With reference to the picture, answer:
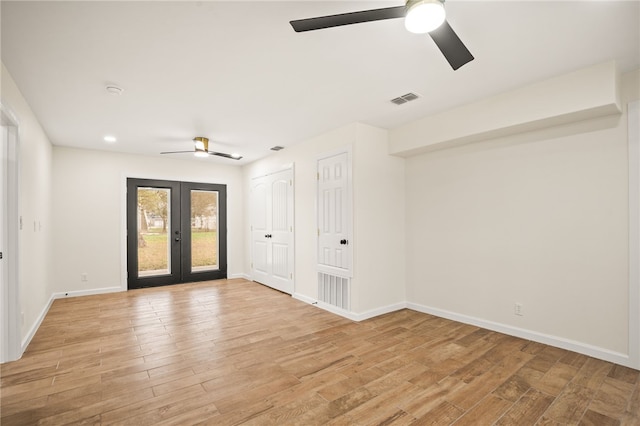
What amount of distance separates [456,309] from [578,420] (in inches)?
79.1

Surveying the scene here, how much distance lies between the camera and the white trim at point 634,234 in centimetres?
269

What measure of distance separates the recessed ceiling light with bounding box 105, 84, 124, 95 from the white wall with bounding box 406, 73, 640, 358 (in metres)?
3.81

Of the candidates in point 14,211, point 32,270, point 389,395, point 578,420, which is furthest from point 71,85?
point 578,420

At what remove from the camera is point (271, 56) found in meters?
2.46

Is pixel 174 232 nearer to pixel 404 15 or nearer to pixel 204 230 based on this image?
pixel 204 230

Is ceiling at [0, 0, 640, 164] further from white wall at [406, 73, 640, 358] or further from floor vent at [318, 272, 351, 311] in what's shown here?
floor vent at [318, 272, 351, 311]

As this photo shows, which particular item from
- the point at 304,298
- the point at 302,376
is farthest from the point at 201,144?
the point at 302,376

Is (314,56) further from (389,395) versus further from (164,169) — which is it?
(164,169)

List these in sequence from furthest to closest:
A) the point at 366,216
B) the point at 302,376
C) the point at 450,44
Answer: the point at 366,216 < the point at 302,376 < the point at 450,44

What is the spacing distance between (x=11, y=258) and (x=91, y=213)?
9.47ft

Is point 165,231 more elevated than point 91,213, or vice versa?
point 91,213

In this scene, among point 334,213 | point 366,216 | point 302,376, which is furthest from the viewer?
point 334,213

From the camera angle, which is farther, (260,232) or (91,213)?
(260,232)

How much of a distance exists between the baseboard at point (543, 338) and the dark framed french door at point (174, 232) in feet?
15.4
